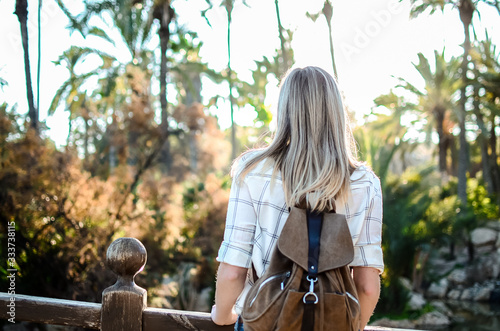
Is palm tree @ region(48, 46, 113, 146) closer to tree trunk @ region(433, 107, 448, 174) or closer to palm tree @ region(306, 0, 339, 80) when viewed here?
palm tree @ region(306, 0, 339, 80)

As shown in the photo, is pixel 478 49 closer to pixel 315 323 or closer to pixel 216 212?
pixel 216 212

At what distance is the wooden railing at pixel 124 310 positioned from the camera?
2.15 metres

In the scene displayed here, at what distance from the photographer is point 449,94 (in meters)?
21.1

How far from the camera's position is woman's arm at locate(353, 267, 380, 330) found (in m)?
1.69

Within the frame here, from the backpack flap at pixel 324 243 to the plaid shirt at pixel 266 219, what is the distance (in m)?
0.15

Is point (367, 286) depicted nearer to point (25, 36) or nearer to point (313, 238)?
point (313, 238)

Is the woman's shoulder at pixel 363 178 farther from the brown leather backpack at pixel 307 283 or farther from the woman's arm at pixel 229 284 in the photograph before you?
the woman's arm at pixel 229 284

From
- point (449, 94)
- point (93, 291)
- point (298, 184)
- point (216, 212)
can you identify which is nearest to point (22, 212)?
point (93, 291)

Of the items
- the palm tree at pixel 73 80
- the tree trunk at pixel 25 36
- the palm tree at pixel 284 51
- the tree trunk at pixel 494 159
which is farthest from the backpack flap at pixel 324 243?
the tree trunk at pixel 494 159

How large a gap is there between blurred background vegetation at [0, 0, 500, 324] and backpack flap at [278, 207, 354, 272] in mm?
596

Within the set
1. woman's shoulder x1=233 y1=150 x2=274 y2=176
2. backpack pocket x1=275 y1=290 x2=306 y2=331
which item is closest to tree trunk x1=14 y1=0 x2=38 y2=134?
woman's shoulder x1=233 y1=150 x2=274 y2=176

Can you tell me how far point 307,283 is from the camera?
4.83ft

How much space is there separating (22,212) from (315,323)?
650 centimetres

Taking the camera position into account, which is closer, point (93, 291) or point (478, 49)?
point (93, 291)
